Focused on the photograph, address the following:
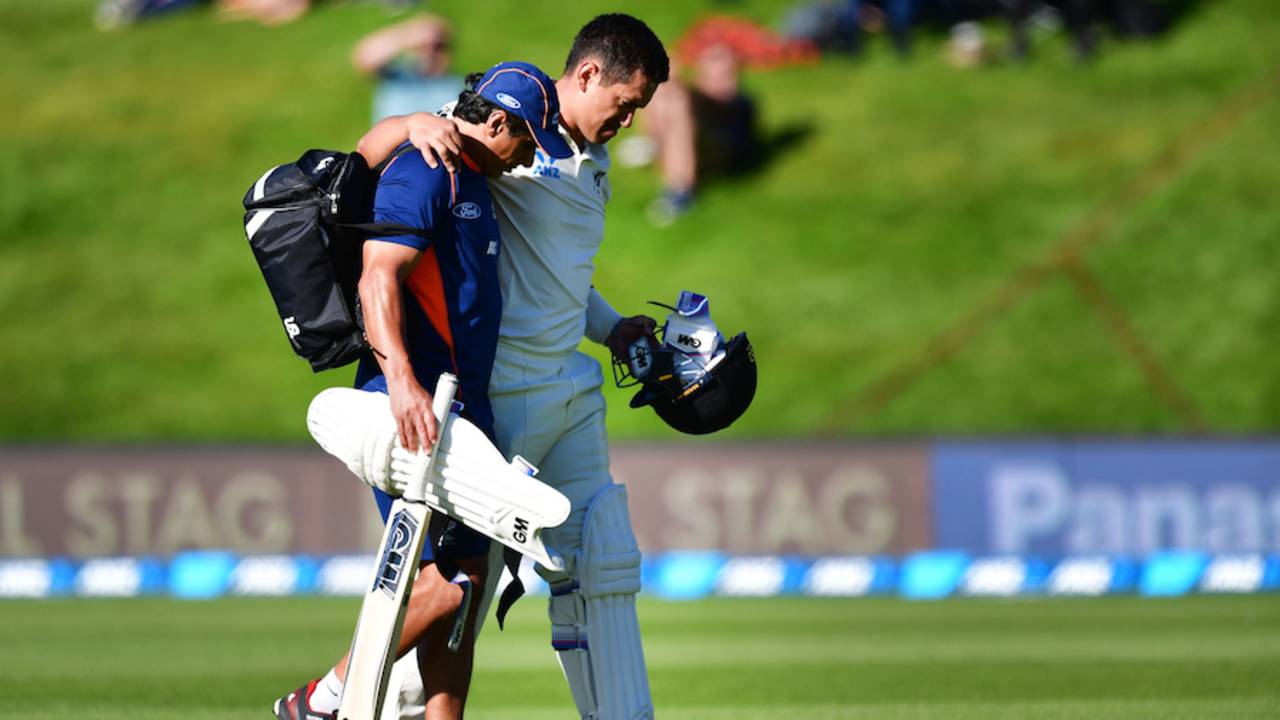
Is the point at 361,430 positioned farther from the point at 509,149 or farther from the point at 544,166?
the point at 544,166

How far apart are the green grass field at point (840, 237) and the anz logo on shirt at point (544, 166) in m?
16.2

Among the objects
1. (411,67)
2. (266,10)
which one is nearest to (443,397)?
(411,67)

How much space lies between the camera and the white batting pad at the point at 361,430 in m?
4.84

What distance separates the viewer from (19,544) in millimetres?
15797

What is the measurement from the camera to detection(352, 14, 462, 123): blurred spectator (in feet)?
87.1

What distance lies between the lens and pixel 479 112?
5008 millimetres

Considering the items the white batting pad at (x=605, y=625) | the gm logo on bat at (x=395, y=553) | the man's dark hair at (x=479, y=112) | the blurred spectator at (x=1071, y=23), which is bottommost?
the white batting pad at (x=605, y=625)

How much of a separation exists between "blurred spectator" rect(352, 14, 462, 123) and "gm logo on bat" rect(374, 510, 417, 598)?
21457 mm

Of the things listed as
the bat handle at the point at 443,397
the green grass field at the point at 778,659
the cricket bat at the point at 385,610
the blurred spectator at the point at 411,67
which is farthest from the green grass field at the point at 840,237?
the bat handle at the point at 443,397

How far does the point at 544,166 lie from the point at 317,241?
2.69 feet

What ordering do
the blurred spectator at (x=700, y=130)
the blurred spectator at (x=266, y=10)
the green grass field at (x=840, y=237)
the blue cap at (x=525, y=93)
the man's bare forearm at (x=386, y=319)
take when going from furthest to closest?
the blurred spectator at (x=266, y=10)
the blurred spectator at (x=700, y=130)
the green grass field at (x=840, y=237)
the blue cap at (x=525, y=93)
the man's bare forearm at (x=386, y=319)

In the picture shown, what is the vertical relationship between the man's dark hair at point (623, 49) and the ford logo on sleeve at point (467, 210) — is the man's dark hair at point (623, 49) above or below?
above

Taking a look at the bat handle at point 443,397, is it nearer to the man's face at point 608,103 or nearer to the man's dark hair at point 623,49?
the man's face at point 608,103

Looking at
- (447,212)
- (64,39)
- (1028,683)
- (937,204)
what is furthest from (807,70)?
(447,212)
